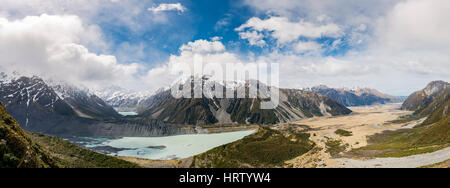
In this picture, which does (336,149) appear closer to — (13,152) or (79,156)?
(13,152)

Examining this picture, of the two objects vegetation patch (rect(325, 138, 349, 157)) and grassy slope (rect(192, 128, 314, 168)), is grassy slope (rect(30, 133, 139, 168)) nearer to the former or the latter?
grassy slope (rect(192, 128, 314, 168))

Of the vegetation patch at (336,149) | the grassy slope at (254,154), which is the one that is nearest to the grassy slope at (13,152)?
the grassy slope at (254,154)

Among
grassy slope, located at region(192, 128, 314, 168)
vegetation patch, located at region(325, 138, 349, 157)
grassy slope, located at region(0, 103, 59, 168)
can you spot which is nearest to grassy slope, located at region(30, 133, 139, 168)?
grassy slope, located at region(192, 128, 314, 168)

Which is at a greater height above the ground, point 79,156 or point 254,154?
point 254,154

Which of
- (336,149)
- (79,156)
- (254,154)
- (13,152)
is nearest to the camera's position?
(13,152)

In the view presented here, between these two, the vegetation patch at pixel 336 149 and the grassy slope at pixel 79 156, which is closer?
the vegetation patch at pixel 336 149

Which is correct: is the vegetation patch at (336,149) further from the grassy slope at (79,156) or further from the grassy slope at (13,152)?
the grassy slope at (13,152)

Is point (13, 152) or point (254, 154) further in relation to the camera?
point (254, 154)

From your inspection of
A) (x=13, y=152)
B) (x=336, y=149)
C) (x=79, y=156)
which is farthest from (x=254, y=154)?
(x=13, y=152)
